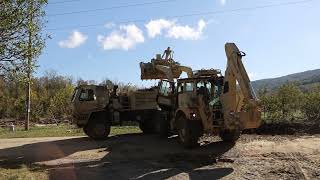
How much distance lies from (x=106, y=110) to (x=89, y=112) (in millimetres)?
830

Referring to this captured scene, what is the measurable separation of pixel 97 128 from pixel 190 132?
22.5ft

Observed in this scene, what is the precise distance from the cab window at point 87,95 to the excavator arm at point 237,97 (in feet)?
27.5

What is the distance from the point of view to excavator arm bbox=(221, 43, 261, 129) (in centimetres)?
1683

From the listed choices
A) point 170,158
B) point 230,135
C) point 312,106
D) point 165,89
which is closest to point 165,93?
point 165,89

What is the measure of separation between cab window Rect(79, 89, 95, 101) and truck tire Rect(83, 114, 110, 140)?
39.1 inches

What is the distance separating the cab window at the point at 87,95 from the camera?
24.4 metres

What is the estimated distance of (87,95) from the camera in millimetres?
24516

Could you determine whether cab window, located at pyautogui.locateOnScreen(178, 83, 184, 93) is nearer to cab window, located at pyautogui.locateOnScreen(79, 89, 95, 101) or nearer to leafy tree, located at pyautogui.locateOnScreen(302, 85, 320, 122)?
cab window, located at pyautogui.locateOnScreen(79, 89, 95, 101)

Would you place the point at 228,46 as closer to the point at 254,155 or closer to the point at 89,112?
the point at 254,155

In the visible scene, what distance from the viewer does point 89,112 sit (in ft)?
79.8

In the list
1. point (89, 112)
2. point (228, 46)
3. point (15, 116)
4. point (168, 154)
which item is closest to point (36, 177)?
point (168, 154)

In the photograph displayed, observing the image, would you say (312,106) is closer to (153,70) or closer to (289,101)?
(289,101)

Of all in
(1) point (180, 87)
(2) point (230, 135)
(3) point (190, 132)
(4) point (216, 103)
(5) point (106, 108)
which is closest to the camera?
(4) point (216, 103)

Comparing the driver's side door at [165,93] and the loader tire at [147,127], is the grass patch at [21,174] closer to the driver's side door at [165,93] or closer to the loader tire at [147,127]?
the driver's side door at [165,93]
